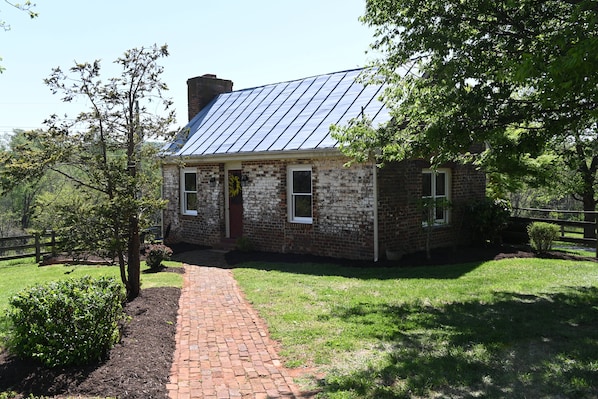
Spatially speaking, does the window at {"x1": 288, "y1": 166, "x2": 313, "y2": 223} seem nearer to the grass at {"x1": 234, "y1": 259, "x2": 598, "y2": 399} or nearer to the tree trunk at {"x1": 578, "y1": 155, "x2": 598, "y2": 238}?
the grass at {"x1": 234, "y1": 259, "x2": 598, "y2": 399}

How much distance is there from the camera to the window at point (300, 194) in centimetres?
1354

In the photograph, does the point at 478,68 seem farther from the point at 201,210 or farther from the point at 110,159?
the point at 201,210

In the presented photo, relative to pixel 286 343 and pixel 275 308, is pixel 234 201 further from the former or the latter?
pixel 286 343

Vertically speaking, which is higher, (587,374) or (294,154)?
(294,154)

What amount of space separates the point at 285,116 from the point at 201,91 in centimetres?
706

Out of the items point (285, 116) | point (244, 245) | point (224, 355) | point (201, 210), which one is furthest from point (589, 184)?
point (224, 355)

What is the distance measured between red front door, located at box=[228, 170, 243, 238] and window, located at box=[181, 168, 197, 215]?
1797 mm

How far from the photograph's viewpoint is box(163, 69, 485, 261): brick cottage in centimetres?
1240

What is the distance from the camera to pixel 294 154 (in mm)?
13109

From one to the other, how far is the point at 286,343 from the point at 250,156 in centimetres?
895

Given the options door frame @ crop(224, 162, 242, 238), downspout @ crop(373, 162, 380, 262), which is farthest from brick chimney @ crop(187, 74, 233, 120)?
downspout @ crop(373, 162, 380, 262)

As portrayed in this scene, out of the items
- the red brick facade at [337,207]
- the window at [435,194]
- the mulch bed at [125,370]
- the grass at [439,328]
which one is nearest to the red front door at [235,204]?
the red brick facade at [337,207]

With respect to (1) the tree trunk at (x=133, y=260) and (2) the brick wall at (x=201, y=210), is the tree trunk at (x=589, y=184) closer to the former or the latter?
(2) the brick wall at (x=201, y=210)

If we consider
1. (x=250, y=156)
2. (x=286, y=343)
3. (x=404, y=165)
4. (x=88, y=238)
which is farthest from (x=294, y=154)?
(x=286, y=343)
